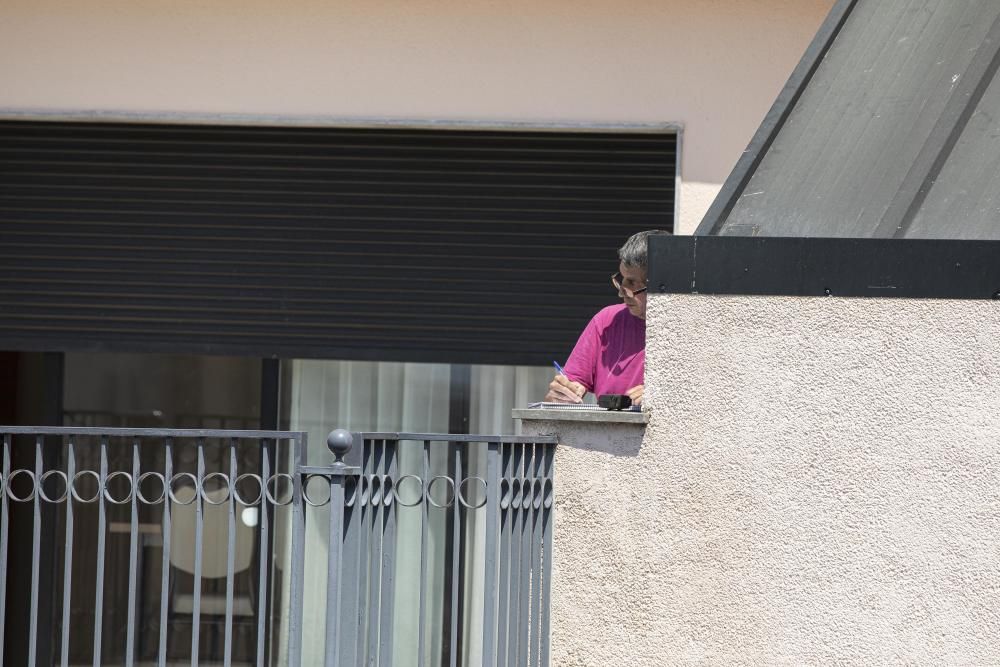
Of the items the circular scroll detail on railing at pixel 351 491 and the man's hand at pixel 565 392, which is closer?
the circular scroll detail on railing at pixel 351 491

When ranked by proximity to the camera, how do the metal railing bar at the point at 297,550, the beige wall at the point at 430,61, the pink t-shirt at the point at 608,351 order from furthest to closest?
the beige wall at the point at 430,61
the pink t-shirt at the point at 608,351
the metal railing bar at the point at 297,550

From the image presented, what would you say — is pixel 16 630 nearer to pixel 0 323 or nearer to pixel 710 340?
pixel 0 323

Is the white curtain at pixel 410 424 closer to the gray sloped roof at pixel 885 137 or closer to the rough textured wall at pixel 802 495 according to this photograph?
the gray sloped roof at pixel 885 137

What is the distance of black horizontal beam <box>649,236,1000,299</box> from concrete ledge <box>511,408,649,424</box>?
38 cm

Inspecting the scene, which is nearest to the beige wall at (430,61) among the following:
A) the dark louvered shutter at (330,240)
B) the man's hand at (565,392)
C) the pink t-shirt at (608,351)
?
the dark louvered shutter at (330,240)

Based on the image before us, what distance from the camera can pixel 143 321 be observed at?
645cm

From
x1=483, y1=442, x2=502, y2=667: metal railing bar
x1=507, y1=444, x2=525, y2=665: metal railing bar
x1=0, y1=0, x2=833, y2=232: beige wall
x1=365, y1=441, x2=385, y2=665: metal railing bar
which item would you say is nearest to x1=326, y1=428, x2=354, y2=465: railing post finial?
x1=365, y1=441, x2=385, y2=665: metal railing bar

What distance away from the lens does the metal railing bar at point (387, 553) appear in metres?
3.62

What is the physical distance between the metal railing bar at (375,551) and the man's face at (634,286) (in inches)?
49.2

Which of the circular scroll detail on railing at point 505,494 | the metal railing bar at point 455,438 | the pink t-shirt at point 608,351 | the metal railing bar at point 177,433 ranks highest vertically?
the pink t-shirt at point 608,351

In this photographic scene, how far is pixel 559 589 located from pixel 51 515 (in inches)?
157

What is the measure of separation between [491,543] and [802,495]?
0.92 m

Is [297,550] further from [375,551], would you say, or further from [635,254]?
[635,254]

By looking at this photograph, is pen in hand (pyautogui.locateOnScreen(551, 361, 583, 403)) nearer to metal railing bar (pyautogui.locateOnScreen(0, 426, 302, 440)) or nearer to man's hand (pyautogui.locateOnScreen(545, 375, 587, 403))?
man's hand (pyautogui.locateOnScreen(545, 375, 587, 403))
